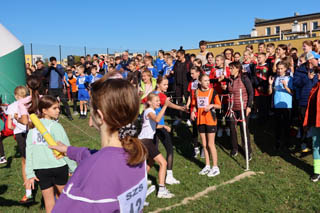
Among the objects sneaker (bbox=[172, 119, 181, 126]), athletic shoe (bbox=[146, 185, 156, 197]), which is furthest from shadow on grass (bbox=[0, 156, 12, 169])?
sneaker (bbox=[172, 119, 181, 126])

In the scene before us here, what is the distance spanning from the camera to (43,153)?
3910 millimetres

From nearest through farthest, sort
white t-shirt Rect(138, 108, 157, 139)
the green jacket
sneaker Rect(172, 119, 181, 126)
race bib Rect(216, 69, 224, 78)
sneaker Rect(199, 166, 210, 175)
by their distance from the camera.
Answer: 1. the green jacket
2. white t-shirt Rect(138, 108, 157, 139)
3. sneaker Rect(199, 166, 210, 175)
4. race bib Rect(216, 69, 224, 78)
5. sneaker Rect(172, 119, 181, 126)

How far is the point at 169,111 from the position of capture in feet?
39.4

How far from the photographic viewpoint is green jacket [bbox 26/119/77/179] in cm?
388

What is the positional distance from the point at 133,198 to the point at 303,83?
20.7 feet

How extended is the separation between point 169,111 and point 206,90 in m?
5.42

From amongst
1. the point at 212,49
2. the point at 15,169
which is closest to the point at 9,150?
the point at 15,169

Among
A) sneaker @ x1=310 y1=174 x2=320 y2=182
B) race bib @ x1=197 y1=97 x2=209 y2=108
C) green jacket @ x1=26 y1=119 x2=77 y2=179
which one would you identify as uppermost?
race bib @ x1=197 y1=97 x2=209 y2=108

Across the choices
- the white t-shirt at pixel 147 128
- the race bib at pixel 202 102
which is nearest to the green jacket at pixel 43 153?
the white t-shirt at pixel 147 128

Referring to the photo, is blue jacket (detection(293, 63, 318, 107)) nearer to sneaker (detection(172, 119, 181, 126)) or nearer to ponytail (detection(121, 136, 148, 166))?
sneaker (detection(172, 119, 181, 126))

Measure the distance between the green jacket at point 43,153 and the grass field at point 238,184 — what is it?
1756 mm

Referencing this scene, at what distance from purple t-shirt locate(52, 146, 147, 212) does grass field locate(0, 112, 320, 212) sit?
3608mm

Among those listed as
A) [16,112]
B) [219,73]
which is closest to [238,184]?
[219,73]

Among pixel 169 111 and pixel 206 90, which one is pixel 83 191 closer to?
pixel 206 90
